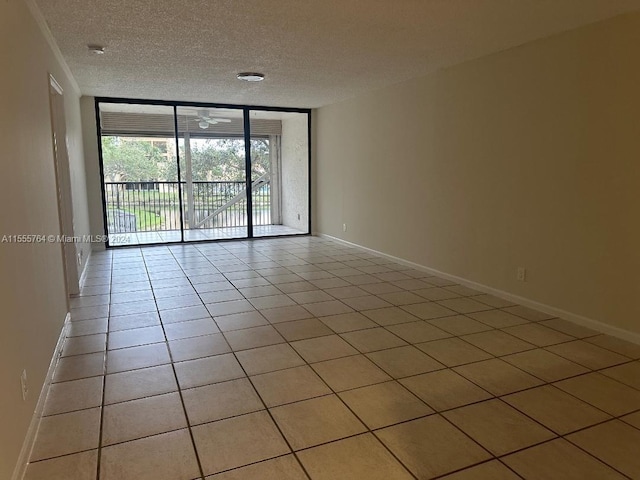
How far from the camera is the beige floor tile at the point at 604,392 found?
2199mm

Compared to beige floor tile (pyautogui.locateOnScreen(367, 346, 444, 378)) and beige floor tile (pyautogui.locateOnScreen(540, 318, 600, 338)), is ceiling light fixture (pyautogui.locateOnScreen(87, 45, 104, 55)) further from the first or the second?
beige floor tile (pyautogui.locateOnScreen(540, 318, 600, 338))


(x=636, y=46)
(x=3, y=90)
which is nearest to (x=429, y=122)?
Result: (x=636, y=46)

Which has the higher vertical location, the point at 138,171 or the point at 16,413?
the point at 138,171

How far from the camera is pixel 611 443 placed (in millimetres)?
1916

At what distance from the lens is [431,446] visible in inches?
75.0

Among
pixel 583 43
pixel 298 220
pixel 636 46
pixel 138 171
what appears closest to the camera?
pixel 636 46

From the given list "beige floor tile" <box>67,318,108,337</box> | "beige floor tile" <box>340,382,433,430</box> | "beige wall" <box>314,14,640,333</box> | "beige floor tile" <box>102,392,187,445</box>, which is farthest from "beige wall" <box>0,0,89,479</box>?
"beige wall" <box>314,14,640,333</box>

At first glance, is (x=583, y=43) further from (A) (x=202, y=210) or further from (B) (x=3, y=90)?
(A) (x=202, y=210)

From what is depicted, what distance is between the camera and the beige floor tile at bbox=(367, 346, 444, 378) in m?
2.59

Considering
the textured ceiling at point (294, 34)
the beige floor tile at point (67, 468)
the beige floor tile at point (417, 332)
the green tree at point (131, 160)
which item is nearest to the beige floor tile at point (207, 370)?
the beige floor tile at point (67, 468)

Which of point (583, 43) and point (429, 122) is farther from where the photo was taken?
point (429, 122)

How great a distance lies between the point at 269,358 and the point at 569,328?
2.25 meters

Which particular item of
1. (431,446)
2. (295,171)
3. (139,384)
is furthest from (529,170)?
(295,171)

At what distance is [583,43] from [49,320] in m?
4.05
